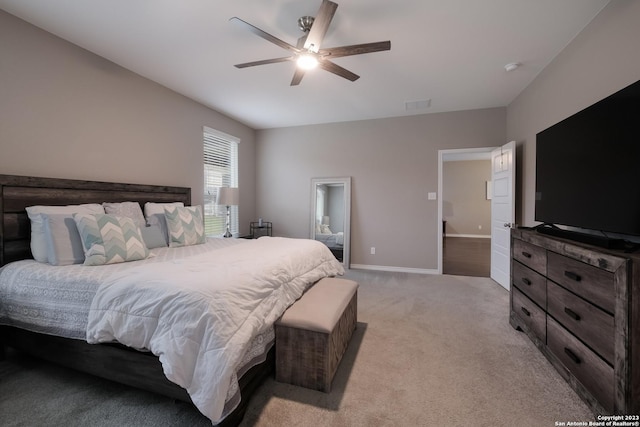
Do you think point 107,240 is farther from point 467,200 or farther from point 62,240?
point 467,200

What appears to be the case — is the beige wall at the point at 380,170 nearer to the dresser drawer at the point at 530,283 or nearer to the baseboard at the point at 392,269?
the baseboard at the point at 392,269

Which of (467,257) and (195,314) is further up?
(195,314)

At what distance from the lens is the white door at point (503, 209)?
3.59m

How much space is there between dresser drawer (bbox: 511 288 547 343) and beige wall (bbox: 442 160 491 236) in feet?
21.2

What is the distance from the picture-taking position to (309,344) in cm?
171

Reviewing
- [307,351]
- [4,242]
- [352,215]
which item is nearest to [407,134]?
[352,215]

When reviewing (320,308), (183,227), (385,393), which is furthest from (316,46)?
(385,393)

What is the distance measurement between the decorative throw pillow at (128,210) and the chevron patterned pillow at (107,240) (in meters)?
0.43

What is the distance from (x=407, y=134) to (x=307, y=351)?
13.1 ft

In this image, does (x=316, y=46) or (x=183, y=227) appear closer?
(x=316, y=46)

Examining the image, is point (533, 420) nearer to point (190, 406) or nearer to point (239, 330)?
point (239, 330)

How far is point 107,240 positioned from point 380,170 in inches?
156

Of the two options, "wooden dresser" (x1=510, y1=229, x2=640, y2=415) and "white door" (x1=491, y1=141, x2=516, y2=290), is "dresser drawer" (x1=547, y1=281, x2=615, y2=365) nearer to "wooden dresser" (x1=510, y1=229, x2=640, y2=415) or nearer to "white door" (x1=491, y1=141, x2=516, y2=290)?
"wooden dresser" (x1=510, y1=229, x2=640, y2=415)

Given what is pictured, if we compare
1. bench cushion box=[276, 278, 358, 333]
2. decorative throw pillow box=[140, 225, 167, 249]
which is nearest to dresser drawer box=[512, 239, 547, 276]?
bench cushion box=[276, 278, 358, 333]
